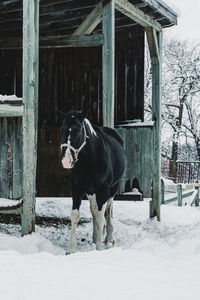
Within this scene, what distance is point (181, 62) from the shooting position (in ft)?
98.6

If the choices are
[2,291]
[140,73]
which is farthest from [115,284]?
[140,73]

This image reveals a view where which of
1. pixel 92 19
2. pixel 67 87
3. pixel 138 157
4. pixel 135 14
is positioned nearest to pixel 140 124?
pixel 138 157

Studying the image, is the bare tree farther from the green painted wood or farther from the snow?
the green painted wood

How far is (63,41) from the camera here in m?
8.58

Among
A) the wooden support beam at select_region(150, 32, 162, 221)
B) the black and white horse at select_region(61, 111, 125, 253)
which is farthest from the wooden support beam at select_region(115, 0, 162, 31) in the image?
the black and white horse at select_region(61, 111, 125, 253)

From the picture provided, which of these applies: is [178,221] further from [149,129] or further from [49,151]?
[49,151]

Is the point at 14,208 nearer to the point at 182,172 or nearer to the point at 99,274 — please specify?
the point at 99,274

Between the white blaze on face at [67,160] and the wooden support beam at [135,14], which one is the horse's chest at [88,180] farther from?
the wooden support beam at [135,14]

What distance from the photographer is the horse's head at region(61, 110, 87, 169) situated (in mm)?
5395

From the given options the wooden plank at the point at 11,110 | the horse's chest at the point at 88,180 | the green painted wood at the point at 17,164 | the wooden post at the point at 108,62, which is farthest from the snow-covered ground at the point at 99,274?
the wooden post at the point at 108,62

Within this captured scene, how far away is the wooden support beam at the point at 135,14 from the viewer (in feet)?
26.7

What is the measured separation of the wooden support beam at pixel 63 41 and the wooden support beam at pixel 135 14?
794 mm

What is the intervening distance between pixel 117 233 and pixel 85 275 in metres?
4.49

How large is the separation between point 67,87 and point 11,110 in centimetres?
469
